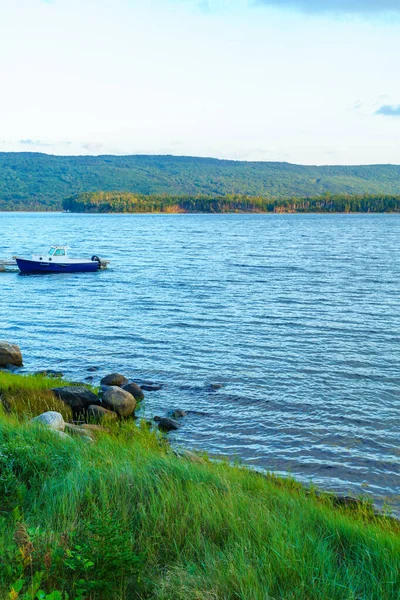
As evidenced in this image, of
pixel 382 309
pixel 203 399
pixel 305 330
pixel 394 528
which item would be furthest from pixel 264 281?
pixel 394 528

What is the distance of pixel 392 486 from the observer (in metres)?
9.29

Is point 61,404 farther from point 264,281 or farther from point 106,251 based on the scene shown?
point 106,251

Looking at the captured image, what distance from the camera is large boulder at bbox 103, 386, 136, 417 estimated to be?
40.6 ft

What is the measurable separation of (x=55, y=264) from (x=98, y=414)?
32.4m

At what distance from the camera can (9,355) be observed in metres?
16.9

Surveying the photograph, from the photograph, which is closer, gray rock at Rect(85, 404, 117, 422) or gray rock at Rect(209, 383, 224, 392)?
gray rock at Rect(85, 404, 117, 422)

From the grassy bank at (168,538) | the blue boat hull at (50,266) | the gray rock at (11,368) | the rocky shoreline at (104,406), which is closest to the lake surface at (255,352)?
the rocky shoreline at (104,406)

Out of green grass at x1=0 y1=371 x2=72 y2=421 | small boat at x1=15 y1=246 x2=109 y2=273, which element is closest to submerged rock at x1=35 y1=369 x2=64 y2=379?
green grass at x1=0 y1=371 x2=72 y2=421

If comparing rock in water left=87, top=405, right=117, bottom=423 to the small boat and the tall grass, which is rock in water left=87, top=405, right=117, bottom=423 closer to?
the tall grass

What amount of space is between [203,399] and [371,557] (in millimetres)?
9199

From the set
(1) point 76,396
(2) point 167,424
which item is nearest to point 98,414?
(1) point 76,396

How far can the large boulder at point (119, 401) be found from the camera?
1238 cm

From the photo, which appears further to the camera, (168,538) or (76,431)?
(76,431)

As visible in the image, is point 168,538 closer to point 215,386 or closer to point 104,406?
point 104,406
